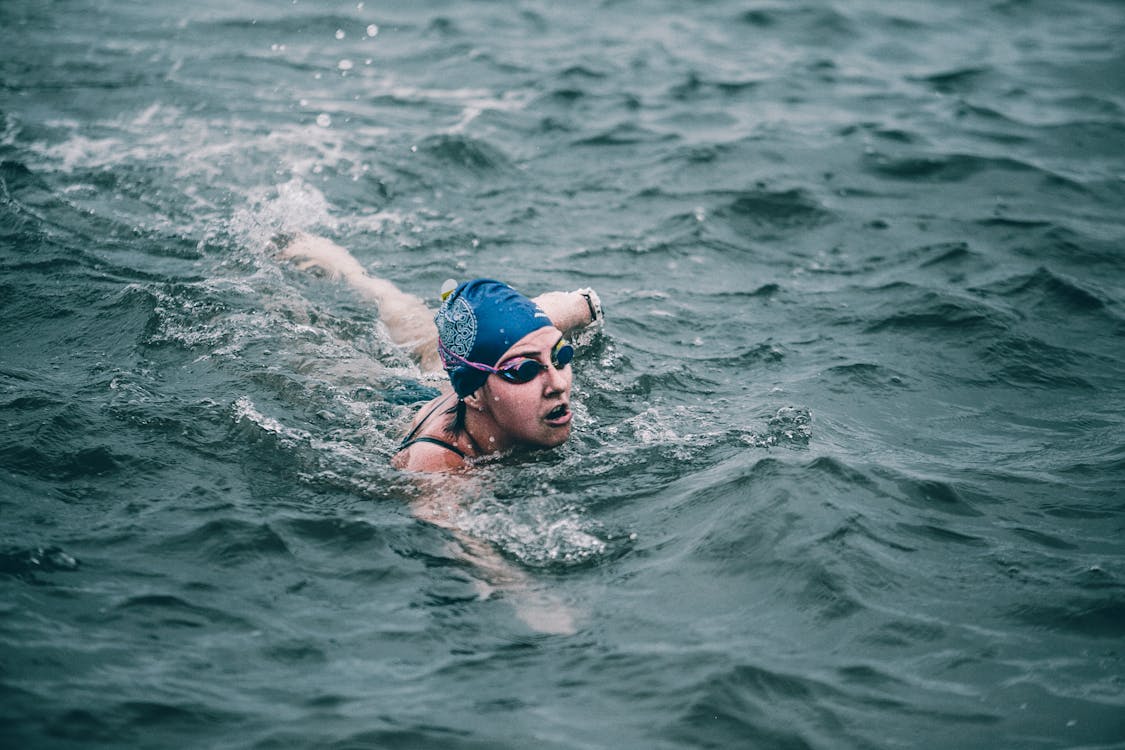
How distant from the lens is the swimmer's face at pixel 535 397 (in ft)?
21.6

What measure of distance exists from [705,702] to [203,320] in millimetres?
5450

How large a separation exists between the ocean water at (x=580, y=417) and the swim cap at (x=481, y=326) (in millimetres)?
672

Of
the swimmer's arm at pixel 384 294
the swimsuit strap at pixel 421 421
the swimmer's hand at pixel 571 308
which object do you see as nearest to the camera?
the swimsuit strap at pixel 421 421

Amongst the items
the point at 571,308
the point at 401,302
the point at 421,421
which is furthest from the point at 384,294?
the point at 421,421

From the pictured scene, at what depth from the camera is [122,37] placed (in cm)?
1658

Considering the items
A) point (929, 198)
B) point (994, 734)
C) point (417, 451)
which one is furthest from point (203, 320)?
point (929, 198)

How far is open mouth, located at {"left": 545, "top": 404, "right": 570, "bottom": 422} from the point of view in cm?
662

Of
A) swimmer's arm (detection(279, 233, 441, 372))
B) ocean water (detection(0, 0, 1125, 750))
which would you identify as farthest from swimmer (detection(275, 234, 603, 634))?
swimmer's arm (detection(279, 233, 441, 372))

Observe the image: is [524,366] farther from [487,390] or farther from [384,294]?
[384,294]

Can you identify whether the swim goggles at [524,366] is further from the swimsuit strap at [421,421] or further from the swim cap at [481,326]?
the swimsuit strap at [421,421]

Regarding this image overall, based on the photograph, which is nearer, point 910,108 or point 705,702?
point 705,702

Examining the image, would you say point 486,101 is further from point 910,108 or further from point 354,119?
point 910,108

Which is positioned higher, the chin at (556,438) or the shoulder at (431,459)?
the chin at (556,438)

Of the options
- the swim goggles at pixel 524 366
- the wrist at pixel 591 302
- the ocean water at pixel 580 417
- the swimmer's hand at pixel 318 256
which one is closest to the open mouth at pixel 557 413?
the swim goggles at pixel 524 366
